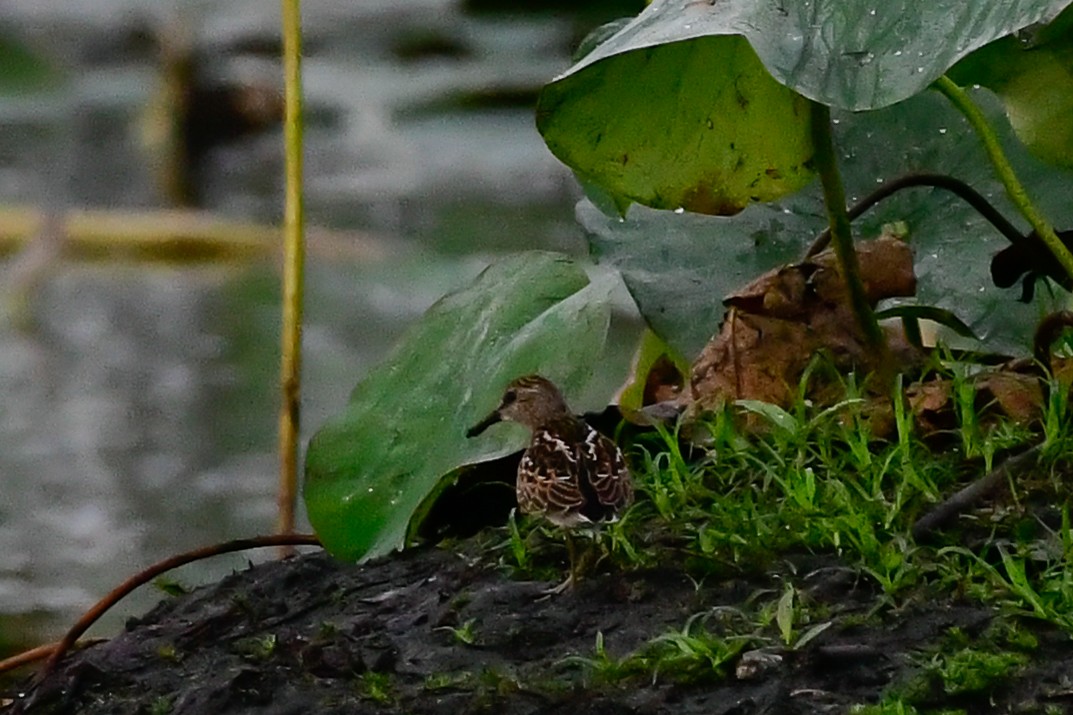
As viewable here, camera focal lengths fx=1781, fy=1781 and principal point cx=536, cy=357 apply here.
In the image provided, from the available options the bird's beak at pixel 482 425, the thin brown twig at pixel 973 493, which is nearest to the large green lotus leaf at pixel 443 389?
the bird's beak at pixel 482 425

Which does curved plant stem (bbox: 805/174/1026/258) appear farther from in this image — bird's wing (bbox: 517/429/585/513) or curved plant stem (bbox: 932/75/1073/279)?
bird's wing (bbox: 517/429/585/513)

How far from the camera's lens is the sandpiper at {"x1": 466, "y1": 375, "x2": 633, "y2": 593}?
1.63m

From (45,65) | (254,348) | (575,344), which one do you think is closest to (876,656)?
(575,344)

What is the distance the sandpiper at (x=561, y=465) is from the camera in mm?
1628

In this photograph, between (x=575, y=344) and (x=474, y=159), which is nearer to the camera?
(x=575, y=344)

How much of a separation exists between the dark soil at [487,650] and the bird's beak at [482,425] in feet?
0.41

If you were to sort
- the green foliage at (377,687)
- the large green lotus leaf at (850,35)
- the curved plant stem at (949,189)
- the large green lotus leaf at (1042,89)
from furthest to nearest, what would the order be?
the curved plant stem at (949,189) → the large green lotus leaf at (1042,89) → the green foliage at (377,687) → the large green lotus leaf at (850,35)

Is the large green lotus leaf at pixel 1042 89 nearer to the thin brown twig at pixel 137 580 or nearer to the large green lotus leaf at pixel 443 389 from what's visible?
the large green lotus leaf at pixel 443 389

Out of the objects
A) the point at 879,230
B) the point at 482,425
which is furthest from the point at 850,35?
the point at 879,230

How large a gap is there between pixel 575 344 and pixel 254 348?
2.51 metres

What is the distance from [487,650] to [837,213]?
0.55 m

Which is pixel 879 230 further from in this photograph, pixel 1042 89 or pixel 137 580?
pixel 137 580

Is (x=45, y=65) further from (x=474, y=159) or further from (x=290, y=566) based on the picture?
(x=290, y=566)

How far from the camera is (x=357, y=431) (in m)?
1.90
